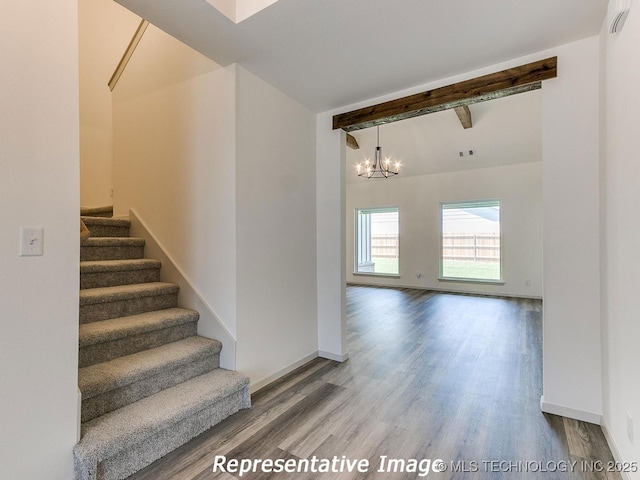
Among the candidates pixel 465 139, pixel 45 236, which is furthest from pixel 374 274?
pixel 45 236

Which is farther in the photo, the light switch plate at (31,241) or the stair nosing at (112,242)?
the stair nosing at (112,242)

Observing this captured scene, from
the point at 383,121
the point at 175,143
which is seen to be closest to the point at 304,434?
the point at 175,143

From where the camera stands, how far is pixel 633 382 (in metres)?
1.48

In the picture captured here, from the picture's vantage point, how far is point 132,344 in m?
2.18

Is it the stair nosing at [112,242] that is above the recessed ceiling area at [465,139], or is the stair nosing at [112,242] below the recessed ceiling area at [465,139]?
below

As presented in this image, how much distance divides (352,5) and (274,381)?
2.90 m

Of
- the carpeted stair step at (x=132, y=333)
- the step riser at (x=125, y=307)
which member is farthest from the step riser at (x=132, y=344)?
the step riser at (x=125, y=307)

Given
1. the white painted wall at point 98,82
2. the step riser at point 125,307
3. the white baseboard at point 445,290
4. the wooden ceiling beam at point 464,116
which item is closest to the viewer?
the step riser at point 125,307

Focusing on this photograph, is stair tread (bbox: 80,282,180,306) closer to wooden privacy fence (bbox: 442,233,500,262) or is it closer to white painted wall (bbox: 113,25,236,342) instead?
white painted wall (bbox: 113,25,236,342)

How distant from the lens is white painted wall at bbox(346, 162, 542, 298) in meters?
6.41

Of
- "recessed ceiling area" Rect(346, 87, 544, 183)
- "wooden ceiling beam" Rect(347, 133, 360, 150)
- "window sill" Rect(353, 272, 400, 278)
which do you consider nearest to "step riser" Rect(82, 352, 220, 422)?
"wooden ceiling beam" Rect(347, 133, 360, 150)

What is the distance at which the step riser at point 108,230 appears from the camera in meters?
3.00

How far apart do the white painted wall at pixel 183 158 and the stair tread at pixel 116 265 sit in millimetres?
206

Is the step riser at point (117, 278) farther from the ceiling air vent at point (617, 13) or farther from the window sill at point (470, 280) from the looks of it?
the window sill at point (470, 280)
